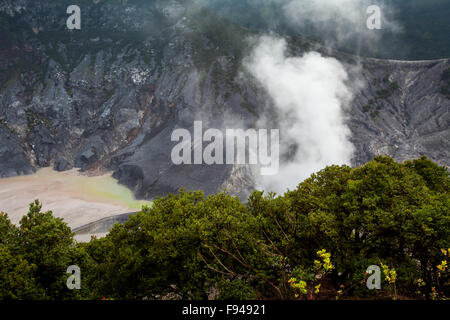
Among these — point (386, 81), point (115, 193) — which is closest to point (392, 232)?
point (115, 193)

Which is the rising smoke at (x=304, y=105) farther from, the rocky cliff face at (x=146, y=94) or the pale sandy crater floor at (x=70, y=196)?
the pale sandy crater floor at (x=70, y=196)

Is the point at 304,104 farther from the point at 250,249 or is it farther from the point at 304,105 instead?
the point at 250,249

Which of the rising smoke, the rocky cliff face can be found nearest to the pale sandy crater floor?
the rocky cliff face

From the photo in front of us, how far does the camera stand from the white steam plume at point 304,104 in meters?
61.4

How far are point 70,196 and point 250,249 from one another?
5620 centimetres

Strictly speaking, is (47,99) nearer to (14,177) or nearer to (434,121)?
(14,177)

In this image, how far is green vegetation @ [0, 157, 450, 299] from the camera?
495 inches

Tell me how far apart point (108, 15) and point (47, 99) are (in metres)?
44.4

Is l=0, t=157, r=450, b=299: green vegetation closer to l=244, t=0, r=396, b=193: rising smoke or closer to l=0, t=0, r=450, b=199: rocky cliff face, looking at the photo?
l=0, t=0, r=450, b=199: rocky cliff face

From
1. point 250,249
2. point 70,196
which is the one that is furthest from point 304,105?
point 250,249

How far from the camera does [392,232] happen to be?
14227 mm

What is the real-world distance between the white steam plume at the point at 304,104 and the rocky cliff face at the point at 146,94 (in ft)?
13.4

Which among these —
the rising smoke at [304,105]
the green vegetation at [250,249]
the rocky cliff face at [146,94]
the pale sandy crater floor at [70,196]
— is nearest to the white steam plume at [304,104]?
the rising smoke at [304,105]

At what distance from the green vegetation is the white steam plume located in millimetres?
39041
